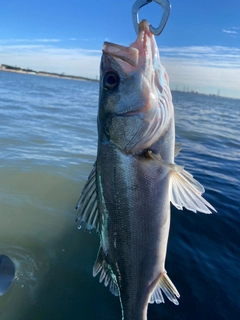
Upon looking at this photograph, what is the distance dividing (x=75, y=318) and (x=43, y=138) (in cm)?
836

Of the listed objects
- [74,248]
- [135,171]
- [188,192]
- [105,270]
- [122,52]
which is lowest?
[74,248]

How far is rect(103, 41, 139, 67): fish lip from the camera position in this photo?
6.29ft

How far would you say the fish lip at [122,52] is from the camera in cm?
192

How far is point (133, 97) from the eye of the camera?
1.99 m

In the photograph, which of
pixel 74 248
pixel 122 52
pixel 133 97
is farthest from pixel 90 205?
pixel 74 248

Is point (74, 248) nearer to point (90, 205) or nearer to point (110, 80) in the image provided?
point (90, 205)

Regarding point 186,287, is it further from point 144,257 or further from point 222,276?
point 144,257

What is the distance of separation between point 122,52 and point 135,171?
0.80 m

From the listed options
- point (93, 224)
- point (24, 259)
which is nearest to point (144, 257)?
point (93, 224)

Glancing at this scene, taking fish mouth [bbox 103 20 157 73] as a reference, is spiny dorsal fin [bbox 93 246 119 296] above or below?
below

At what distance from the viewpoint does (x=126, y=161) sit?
77.5 inches

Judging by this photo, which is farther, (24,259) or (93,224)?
(24,259)

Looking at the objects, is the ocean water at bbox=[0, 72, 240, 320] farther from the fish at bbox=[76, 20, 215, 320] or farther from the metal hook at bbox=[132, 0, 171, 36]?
the metal hook at bbox=[132, 0, 171, 36]

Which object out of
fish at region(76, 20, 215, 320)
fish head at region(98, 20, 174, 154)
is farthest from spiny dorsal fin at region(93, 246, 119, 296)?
fish head at region(98, 20, 174, 154)
